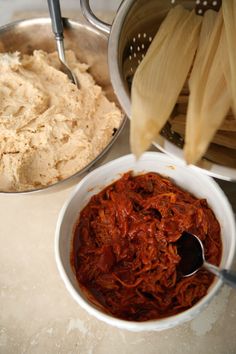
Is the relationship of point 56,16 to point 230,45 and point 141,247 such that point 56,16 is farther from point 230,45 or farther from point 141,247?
point 141,247

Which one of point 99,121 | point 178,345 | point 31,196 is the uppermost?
point 99,121

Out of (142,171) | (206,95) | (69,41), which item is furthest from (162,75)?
(69,41)

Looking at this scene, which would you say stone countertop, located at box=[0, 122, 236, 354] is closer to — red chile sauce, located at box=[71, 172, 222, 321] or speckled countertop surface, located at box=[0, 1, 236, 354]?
speckled countertop surface, located at box=[0, 1, 236, 354]

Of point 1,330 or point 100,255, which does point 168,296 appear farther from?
point 1,330

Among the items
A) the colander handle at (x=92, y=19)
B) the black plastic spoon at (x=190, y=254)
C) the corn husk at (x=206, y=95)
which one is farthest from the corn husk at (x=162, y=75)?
the black plastic spoon at (x=190, y=254)

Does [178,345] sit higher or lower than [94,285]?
lower

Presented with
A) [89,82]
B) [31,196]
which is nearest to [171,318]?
[31,196]

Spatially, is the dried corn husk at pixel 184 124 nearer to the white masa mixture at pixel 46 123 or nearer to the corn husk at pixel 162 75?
the corn husk at pixel 162 75
